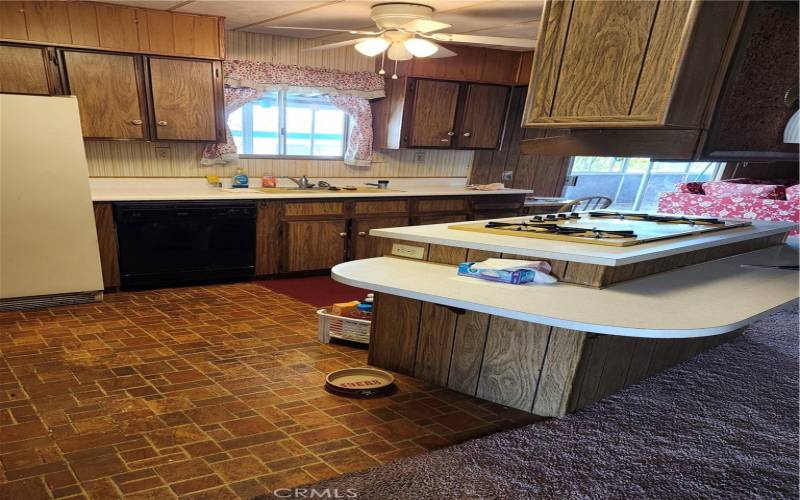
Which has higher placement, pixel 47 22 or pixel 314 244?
pixel 47 22

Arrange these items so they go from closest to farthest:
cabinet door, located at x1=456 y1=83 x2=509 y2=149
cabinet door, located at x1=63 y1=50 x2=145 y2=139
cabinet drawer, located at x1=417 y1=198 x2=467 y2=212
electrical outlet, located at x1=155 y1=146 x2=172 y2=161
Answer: cabinet door, located at x1=63 y1=50 x2=145 y2=139, electrical outlet, located at x1=155 y1=146 x2=172 y2=161, cabinet drawer, located at x1=417 y1=198 x2=467 y2=212, cabinet door, located at x1=456 y1=83 x2=509 y2=149

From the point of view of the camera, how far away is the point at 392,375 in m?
2.81

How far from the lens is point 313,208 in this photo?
454cm

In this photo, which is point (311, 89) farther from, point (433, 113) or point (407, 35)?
point (407, 35)

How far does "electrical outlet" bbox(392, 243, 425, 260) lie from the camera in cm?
266

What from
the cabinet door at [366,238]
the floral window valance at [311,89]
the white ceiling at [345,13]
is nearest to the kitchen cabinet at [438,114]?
the floral window valance at [311,89]

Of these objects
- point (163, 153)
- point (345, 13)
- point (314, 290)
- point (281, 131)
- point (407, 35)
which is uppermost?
point (345, 13)

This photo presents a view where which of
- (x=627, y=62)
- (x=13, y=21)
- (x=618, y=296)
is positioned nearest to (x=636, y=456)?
(x=618, y=296)

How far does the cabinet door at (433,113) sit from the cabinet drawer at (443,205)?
62 cm

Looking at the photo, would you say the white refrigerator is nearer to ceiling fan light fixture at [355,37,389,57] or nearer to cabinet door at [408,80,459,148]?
ceiling fan light fixture at [355,37,389,57]

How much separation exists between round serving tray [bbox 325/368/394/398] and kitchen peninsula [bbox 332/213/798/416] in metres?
0.19

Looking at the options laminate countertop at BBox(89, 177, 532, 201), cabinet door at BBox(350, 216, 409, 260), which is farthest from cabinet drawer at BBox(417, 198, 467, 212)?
cabinet door at BBox(350, 216, 409, 260)

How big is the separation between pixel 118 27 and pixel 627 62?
3714 millimetres

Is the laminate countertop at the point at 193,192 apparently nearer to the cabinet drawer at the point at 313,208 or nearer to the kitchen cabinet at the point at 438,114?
the cabinet drawer at the point at 313,208
